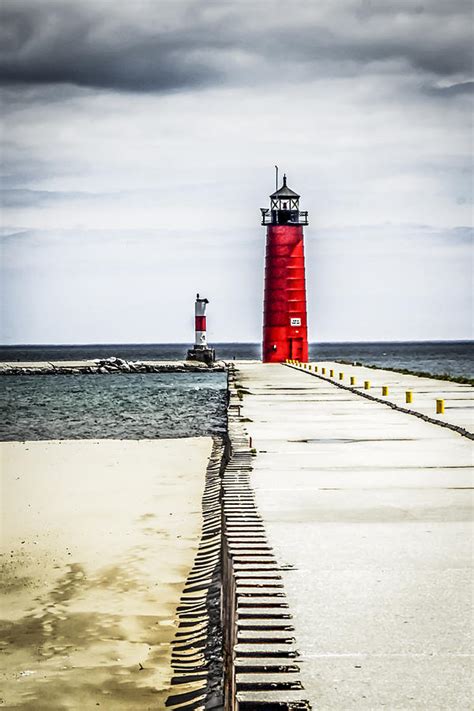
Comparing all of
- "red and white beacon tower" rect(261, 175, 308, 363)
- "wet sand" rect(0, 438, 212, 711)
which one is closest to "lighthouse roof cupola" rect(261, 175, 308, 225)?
"red and white beacon tower" rect(261, 175, 308, 363)

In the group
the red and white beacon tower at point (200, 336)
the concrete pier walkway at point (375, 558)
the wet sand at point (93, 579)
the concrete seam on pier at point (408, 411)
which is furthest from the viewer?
the red and white beacon tower at point (200, 336)

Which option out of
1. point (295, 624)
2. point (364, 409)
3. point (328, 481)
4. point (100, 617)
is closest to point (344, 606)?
point (295, 624)

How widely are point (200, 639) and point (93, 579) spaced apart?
8.64ft

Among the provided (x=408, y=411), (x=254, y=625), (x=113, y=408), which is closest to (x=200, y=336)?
(x=113, y=408)

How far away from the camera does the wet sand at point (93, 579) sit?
7355 mm

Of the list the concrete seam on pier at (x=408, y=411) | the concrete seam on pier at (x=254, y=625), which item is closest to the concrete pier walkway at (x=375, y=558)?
the concrete seam on pier at (x=254, y=625)

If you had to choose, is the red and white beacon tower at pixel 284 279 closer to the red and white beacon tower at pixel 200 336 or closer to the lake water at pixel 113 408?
the lake water at pixel 113 408

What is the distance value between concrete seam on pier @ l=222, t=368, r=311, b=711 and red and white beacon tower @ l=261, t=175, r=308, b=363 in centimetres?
4661

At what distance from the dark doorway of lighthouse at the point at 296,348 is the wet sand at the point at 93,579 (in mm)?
36883

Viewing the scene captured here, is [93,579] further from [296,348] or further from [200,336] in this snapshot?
[200,336]

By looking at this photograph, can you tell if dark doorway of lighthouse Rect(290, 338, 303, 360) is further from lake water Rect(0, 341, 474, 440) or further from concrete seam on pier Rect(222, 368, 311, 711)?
concrete seam on pier Rect(222, 368, 311, 711)

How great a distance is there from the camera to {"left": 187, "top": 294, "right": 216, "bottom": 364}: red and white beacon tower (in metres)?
71.9

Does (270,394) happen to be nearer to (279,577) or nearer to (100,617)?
(100,617)

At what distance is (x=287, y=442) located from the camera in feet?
52.8
